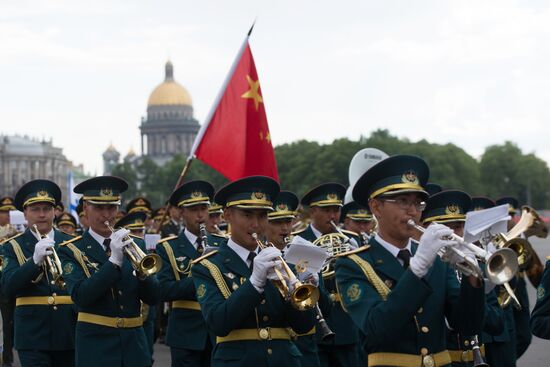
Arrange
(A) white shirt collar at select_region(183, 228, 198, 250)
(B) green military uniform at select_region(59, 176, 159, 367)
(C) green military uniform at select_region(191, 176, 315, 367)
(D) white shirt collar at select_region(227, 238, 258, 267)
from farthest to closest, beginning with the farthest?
(A) white shirt collar at select_region(183, 228, 198, 250)
(B) green military uniform at select_region(59, 176, 159, 367)
(D) white shirt collar at select_region(227, 238, 258, 267)
(C) green military uniform at select_region(191, 176, 315, 367)

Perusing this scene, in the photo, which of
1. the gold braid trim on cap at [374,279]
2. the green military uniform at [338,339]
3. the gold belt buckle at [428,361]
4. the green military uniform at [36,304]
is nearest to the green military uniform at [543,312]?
the gold belt buckle at [428,361]

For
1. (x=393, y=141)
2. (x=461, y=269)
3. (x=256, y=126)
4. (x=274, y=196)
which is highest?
(x=393, y=141)

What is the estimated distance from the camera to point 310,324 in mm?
6707

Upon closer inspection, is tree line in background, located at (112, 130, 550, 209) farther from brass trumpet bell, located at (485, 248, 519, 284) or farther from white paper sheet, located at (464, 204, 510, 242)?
brass trumpet bell, located at (485, 248, 519, 284)

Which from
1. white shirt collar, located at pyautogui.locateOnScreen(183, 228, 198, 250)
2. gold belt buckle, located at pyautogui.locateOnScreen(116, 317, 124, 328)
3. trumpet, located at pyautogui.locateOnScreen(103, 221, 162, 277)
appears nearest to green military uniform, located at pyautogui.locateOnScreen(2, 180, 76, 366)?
white shirt collar, located at pyautogui.locateOnScreen(183, 228, 198, 250)

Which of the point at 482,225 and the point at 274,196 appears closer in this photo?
the point at 482,225

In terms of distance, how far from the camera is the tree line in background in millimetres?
92062

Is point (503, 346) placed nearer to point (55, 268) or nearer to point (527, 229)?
point (527, 229)

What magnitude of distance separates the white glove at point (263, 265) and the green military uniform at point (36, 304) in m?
3.78

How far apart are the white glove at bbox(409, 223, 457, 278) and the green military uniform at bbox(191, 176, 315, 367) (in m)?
1.42

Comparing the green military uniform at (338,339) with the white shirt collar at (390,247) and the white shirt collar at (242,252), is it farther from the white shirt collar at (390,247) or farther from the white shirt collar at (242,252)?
the white shirt collar at (390,247)

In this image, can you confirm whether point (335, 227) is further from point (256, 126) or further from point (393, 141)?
point (393, 141)

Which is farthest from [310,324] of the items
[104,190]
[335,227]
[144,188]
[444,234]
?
[144,188]

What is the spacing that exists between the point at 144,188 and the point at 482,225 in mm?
136187
